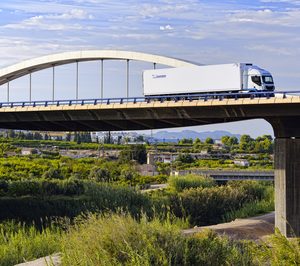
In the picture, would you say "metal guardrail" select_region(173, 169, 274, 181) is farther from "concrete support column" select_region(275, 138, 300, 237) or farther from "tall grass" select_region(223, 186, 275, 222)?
"concrete support column" select_region(275, 138, 300, 237)

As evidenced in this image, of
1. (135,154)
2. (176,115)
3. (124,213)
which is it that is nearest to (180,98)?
(176,115)

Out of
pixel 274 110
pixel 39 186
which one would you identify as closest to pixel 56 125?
pixel 39 186

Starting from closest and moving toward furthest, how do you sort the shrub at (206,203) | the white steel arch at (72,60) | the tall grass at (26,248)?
the tall grass at (26,248) → the shrub at (206,203) → the white steel arch at (72,60)

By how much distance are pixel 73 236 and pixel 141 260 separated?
10.8 ft

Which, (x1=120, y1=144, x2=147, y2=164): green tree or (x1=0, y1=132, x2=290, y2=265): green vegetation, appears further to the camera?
(x1=120, y1=144, x2=147, y2=164): green tree

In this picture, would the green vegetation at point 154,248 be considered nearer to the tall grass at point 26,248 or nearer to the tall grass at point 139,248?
the tall grass at point 139,248

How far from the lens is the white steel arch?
55094 millimetres

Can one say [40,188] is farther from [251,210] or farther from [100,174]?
[100,174]

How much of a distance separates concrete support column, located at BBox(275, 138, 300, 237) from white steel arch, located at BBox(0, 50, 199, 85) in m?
A: 15.4

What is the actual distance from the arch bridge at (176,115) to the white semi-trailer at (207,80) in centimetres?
116

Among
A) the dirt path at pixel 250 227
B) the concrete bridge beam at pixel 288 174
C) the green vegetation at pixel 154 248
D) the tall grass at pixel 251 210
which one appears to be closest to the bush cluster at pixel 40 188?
the tall grass at pixel 251 210

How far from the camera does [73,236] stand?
1859 cm

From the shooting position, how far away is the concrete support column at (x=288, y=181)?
38562mm

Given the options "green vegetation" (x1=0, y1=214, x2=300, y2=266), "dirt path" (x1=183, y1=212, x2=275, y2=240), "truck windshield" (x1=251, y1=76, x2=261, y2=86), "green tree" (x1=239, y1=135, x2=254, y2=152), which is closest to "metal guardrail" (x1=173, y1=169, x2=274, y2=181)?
"dirt path" (x1=183, y1=212, x2=275, y2=240)
